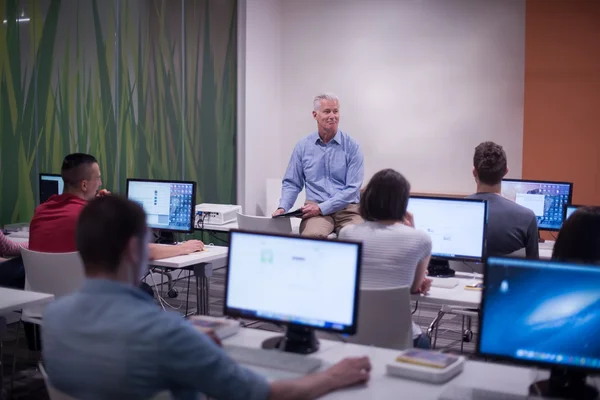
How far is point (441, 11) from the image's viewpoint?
7.73 metres

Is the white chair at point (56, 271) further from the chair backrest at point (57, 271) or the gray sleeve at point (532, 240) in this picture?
the gray sleeve at point (532, 240)

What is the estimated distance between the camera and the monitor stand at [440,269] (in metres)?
4.07

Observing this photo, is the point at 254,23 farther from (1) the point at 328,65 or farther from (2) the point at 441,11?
(2) the point at 441,11

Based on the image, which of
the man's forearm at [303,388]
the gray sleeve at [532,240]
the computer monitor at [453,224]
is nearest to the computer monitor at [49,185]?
the computer monitor at [453,224]

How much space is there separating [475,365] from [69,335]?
1.38 m

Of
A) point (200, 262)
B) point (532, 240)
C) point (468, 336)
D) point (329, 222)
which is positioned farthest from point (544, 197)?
point (200, 262)

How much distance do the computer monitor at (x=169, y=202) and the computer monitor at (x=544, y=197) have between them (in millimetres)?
2442

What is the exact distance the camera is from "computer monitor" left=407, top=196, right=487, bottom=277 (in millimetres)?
3879

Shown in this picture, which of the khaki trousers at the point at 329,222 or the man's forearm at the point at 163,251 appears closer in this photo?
the man's forearm at the point at 163,251

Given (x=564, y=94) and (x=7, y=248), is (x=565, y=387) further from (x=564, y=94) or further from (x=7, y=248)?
(x=564, y=94)

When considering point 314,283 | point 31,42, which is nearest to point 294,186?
point 31,42

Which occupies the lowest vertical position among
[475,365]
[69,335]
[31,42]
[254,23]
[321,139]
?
[475,365]

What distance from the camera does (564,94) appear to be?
23.2 ft

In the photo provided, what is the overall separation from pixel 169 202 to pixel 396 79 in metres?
3.67
